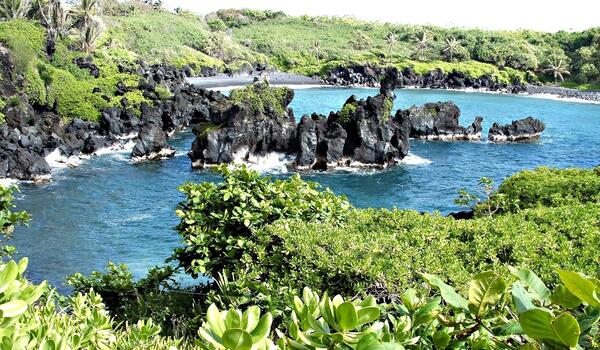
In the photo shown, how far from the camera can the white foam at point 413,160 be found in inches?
1832

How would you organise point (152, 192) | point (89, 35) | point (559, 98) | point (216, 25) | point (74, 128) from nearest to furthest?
point (152, 192) → point (74, 128) → point (89, 35) → point (559, 98) → point (216, 25)

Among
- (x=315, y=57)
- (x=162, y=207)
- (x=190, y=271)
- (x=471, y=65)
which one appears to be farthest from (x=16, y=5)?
(x=471, y=65)

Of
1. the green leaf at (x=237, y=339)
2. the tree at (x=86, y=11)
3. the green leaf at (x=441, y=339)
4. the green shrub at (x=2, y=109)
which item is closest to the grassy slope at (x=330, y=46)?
the tree at (x=86, y=11)

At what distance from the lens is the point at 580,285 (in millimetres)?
2283

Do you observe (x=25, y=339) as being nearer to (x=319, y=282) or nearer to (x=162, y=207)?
(x=319, y=282)

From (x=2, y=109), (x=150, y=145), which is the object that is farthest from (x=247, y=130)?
(x=2, y=109)

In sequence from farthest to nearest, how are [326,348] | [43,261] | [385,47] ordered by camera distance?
1. [385,47]
2. [43,261]
3. [326,348]

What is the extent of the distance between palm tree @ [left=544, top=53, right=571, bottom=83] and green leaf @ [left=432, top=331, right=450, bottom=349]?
13143cm

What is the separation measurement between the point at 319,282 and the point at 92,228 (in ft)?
76.2

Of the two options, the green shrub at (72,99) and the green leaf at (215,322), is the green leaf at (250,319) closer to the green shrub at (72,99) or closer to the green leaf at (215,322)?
the green leaf at (215,322)

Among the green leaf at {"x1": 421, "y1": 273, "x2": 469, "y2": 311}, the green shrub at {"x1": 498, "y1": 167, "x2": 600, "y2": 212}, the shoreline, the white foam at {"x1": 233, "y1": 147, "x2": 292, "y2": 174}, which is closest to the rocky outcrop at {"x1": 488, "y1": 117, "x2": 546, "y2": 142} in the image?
the white foam at {"x1": 233, "y1": 147, "x2": 292, "y2": 174}

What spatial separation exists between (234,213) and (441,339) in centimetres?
759

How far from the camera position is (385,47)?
490 feet

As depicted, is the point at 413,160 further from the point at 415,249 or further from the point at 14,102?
the point at 415,249
